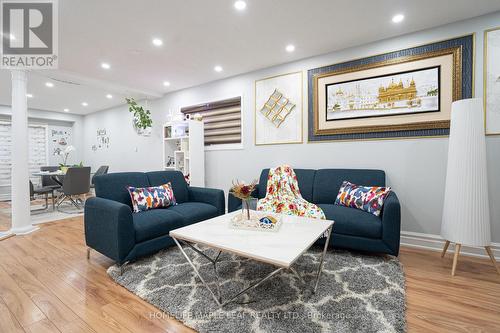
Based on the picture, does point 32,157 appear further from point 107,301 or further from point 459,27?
point 459,27

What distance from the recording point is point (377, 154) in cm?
296

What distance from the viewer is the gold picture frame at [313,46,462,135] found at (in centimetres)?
251

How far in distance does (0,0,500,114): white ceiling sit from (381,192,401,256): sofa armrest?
1927 millimetres

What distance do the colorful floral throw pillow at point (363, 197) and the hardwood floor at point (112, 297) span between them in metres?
0.61

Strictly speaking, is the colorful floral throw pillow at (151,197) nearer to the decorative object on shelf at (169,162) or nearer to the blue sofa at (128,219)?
the blue sofa at (128,219)

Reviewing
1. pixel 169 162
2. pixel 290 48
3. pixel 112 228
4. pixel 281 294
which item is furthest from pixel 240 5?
pixel 169 162

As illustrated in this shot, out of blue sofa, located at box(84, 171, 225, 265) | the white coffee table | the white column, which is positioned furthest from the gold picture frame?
the white column

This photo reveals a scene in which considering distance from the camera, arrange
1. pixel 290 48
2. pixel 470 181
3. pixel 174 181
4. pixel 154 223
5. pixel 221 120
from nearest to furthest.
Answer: pixel 470 181 < pixel 154 223 < pixel 290 48 < pixel 174 181 < pixel 221 120

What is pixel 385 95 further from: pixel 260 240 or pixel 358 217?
pixel 260 240

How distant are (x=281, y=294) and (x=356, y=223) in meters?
1.11

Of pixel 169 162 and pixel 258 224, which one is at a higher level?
pixel 169 162

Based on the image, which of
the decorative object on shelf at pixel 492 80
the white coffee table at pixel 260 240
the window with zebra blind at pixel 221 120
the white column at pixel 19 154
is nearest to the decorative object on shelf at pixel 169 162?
the window with zebra blind at pixel 221 120

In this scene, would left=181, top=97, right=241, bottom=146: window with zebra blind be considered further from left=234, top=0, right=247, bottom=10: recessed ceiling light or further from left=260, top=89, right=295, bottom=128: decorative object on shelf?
left=234, top=0, right=247, bottom=10: recessed ceiling light

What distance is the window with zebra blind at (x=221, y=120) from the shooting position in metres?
4.10
